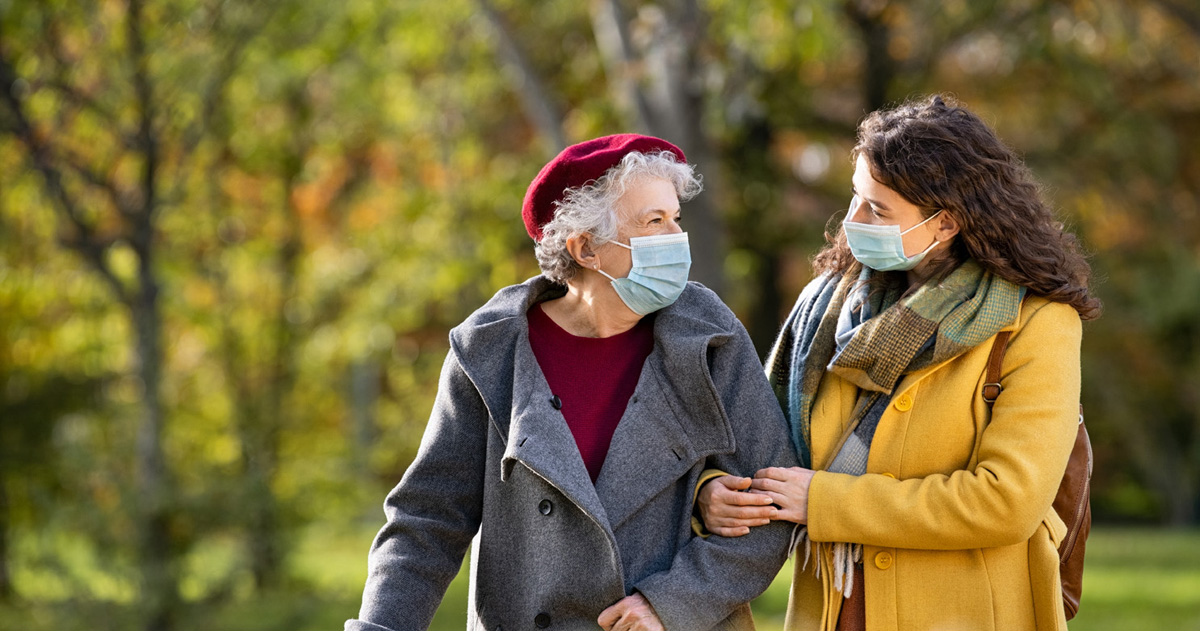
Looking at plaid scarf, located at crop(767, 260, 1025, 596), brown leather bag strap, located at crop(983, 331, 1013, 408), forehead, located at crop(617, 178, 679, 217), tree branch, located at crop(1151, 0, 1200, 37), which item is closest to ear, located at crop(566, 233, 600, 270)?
forehead, located at crop(617, 178, 679, 217)

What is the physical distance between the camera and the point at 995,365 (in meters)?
2.76

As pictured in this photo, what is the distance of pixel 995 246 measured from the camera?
9.28ft

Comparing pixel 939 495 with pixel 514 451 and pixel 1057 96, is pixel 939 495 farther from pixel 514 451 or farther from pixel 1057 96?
pixel 1057 96

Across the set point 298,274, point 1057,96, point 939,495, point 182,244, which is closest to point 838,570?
point 939,495

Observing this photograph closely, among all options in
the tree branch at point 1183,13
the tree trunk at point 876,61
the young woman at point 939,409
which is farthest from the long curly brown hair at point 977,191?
the tree trunk at point 876,61

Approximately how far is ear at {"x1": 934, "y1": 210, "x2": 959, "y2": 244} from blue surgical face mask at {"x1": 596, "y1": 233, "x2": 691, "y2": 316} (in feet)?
1.93

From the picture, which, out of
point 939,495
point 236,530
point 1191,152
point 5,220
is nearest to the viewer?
point 939,495

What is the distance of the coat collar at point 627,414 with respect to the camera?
2.77m

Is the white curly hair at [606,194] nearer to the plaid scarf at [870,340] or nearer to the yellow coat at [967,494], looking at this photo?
the plaid scarf at [870,340]

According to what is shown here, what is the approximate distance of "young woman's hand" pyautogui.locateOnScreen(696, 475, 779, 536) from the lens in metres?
2.74

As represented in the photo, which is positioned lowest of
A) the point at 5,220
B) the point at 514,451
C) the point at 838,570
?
the point at 838,570

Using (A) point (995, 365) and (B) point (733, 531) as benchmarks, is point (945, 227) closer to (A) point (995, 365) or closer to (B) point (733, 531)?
(A) point (995, 365)

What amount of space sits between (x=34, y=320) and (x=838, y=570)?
870 centimetres

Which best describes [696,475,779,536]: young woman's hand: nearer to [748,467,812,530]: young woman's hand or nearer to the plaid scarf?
[748,467,812,530]: young woman's hand
